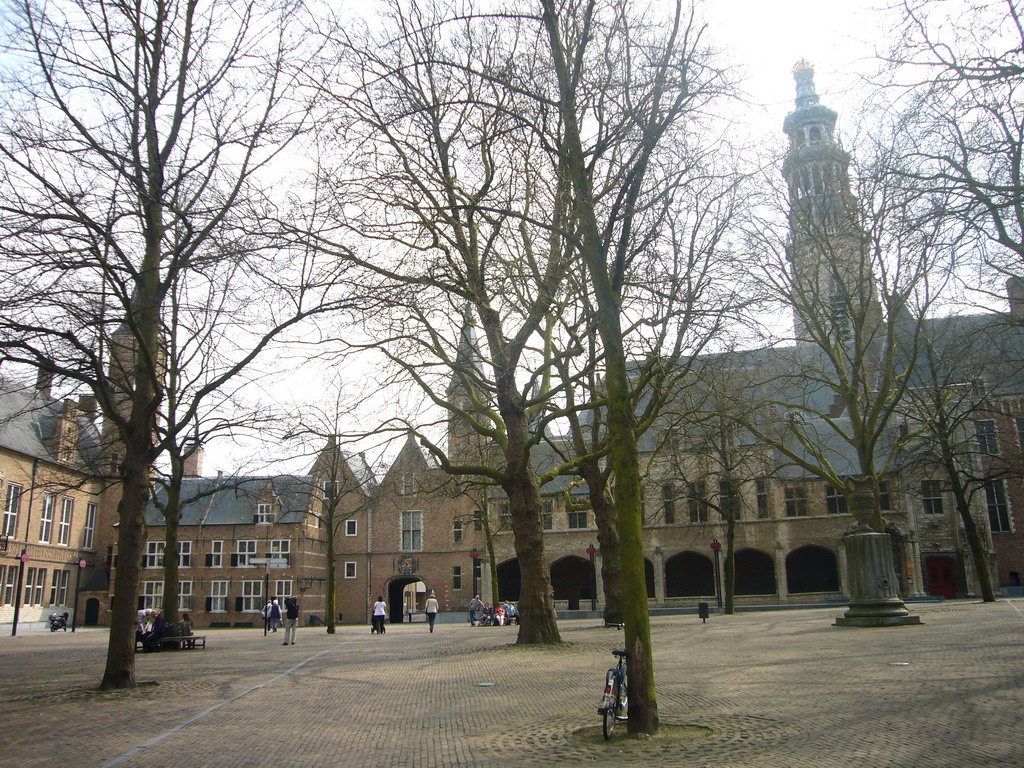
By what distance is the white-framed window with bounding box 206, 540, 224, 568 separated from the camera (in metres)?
54.9

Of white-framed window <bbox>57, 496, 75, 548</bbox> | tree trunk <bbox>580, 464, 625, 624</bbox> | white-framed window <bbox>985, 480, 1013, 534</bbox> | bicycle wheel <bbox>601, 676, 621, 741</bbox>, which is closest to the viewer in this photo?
bicycle wheel <bbox>601, 676, 621, 741</bbox>

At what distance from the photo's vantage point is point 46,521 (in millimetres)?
48625

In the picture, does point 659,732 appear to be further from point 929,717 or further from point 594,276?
point 594,276

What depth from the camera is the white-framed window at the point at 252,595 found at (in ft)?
177

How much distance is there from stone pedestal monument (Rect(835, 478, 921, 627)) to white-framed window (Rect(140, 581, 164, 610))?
46.5 m

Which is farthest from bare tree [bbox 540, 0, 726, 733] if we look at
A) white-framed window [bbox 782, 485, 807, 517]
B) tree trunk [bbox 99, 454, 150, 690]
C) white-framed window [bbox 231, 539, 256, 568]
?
white-framed window [bbox 231, 539, 256, 568]

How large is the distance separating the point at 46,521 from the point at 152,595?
9563 millimetres

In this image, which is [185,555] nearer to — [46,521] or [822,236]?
[46,521]

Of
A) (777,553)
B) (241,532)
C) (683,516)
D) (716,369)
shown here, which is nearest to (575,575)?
(683,516)

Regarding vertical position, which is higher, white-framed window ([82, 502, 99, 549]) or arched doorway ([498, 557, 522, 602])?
white-framed window ([82, 502, 99, 549])

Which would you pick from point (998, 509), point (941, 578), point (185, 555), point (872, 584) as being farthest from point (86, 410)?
point (998, 509)

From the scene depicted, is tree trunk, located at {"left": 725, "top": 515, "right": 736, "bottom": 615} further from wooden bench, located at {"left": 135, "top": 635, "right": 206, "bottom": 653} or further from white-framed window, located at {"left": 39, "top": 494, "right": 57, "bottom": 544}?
white-framed window, located at {"left": 39, "top": 494, "right": 57, "bottom": 544}

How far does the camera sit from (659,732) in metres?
8.61

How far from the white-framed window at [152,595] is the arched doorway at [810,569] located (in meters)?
39.6
